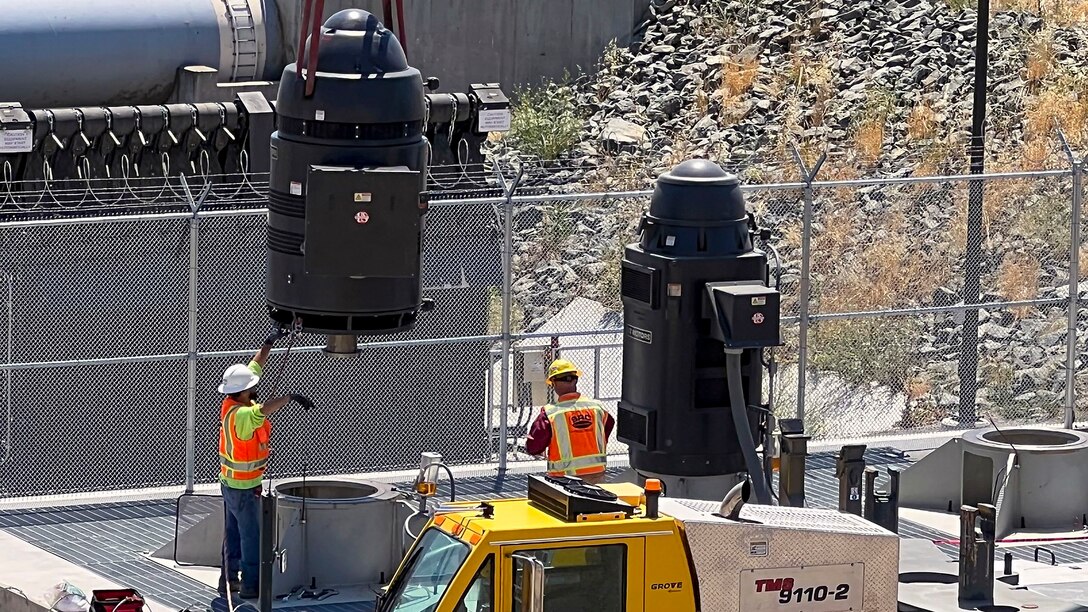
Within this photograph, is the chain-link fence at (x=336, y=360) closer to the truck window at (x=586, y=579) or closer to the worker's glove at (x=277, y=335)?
the worker's glove at (x=277, y=335)

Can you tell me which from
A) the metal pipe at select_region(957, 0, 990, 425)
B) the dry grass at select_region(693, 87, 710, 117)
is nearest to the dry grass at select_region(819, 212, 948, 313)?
the metal pipe at select_region(957, 0, 990, 425)

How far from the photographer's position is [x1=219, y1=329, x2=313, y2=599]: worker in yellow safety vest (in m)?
13.8

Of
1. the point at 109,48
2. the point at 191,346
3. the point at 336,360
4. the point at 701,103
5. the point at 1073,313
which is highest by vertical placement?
the point at 701,103

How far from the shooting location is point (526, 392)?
1953 cm

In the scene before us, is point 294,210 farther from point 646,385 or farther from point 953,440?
point 953,440

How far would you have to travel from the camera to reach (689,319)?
14.9 meters

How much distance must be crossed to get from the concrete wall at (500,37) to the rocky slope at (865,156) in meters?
0.74

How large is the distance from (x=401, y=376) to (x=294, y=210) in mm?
7540

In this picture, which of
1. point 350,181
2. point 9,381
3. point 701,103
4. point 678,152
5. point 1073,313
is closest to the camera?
point 350,181

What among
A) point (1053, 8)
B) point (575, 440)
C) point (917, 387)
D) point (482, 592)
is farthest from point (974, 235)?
point (1053, 8)

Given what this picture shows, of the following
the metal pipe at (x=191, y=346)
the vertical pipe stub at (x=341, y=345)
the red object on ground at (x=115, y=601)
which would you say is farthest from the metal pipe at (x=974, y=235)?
the red object on ground at (x=115, y=601)

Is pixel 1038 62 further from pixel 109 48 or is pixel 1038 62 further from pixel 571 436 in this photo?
pixel 571 436

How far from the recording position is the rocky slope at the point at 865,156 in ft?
83.1

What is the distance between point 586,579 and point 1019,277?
1718 cm
